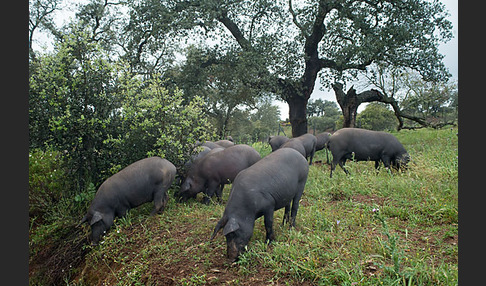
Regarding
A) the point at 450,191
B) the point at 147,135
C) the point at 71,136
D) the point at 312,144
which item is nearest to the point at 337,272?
the point at 450,191

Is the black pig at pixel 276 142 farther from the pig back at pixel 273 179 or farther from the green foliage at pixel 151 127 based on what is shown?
the pig back at pixel 273 179

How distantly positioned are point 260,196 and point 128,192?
3062mm

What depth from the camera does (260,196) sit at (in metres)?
4.30

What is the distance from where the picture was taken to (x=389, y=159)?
941 centimetres

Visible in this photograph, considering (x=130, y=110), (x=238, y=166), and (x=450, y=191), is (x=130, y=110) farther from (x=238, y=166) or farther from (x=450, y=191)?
(x=450, y=191)

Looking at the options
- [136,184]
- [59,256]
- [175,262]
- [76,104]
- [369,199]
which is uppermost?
[76,104]

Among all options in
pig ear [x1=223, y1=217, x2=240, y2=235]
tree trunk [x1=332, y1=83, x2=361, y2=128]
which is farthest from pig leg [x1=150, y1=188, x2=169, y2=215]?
tree trunk [x1=332, y1=83, x2=361, y2=128]

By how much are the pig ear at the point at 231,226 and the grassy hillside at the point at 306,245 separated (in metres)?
0.42

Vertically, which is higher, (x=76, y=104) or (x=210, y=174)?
(x=76, y=104)

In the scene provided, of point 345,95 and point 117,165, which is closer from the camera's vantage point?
point 117,165

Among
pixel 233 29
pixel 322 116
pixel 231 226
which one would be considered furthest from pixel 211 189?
pixel 322 116

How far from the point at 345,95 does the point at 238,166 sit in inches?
421

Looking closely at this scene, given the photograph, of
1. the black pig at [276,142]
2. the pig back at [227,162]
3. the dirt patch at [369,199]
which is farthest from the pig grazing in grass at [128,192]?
the black pig at [276,142]

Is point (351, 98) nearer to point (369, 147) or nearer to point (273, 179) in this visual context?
point (369, 147)
